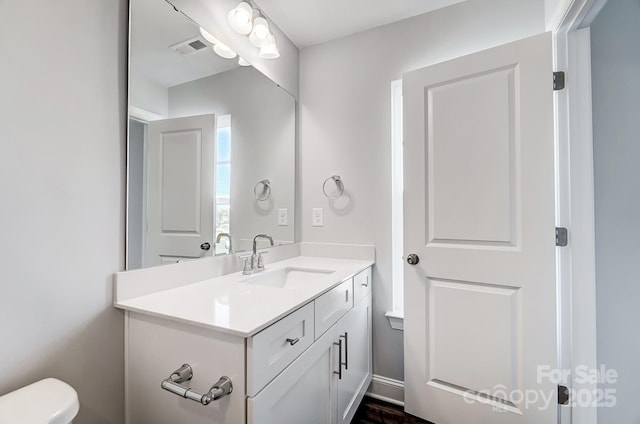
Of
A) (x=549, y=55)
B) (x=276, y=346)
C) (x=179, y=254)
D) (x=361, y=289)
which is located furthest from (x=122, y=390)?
(x=549, y=55)

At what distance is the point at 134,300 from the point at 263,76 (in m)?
1.39

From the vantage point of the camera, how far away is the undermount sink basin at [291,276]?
148 centimetres

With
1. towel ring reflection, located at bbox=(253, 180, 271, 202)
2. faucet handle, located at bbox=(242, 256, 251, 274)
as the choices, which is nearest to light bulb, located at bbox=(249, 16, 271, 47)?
towel ring reflection, located at bbox=(253, 180, 271, 202)

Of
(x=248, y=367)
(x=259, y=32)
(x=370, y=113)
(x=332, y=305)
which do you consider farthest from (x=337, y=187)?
(x=248, y=367)

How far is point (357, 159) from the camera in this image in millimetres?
1856

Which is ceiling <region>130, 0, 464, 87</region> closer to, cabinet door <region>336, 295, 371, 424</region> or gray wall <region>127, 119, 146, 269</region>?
gray wall <region>127, 119, 146, 269</region>

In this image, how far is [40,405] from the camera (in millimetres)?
644

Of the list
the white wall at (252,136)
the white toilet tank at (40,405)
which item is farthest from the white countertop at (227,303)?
the white wall at (252,136)

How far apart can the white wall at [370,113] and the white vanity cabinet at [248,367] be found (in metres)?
0.63

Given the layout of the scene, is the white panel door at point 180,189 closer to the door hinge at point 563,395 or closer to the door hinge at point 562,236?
the door hinge at point 562,236

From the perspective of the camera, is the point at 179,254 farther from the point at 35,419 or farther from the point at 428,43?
the point at 428,43

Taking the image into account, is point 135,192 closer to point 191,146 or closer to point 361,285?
point 191,146

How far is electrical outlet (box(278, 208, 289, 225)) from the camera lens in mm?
1842

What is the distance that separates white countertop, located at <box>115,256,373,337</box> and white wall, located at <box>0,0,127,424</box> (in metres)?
0.16
